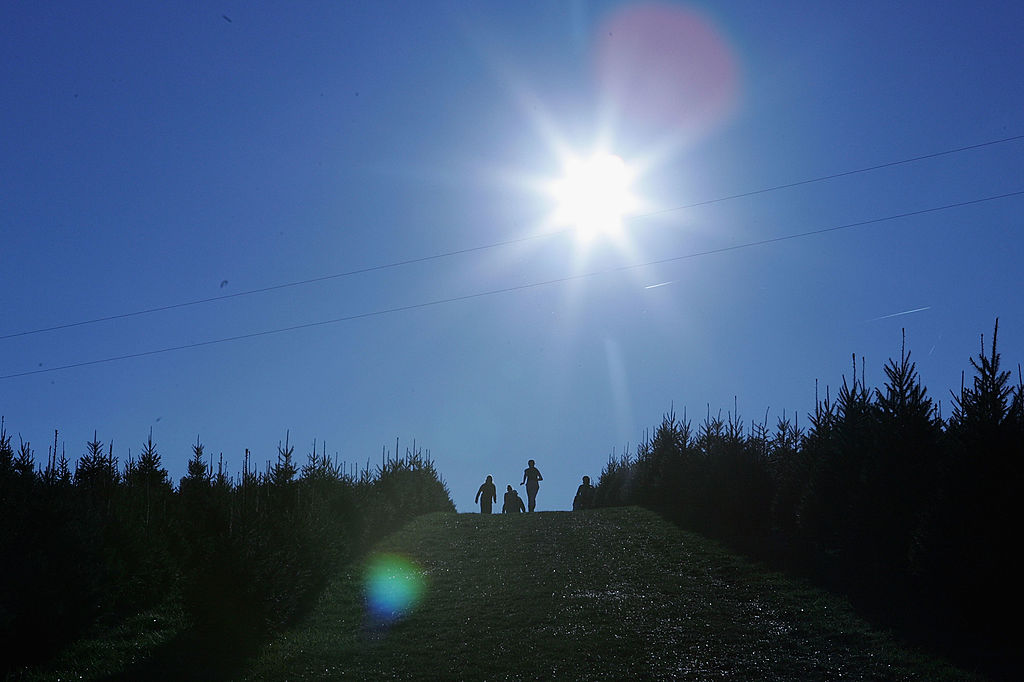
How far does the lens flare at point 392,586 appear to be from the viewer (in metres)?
19.2

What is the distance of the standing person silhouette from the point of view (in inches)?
1556

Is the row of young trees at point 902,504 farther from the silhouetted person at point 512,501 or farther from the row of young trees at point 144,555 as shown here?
the silhouetted person at point 512,501

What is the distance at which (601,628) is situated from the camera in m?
16.2

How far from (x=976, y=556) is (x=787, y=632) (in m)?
3.20

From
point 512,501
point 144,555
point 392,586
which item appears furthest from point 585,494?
point 144,555

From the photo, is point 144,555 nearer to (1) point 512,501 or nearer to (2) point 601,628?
(2) point 601,628

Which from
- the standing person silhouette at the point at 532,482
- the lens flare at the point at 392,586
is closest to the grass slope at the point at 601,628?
the lens flare at the point at 392,586

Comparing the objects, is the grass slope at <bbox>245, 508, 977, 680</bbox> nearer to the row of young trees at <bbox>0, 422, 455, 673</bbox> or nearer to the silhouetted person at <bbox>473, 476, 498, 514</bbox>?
the row of young trees at <bbox>0, 422, 455, 673</bbox>

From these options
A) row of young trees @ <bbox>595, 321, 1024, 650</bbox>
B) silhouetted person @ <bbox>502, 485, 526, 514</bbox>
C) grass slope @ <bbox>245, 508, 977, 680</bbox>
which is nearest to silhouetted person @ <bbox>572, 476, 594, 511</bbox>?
silhouetted person @ <bbox>502, 485, 526, 514</bbox>

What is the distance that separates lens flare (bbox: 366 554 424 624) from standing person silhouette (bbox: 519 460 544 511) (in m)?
14.6

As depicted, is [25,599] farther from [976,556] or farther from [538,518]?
[538,518]

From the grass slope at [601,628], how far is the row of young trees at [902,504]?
1448 millimetres

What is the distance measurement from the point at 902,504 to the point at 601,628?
6489 millimetres

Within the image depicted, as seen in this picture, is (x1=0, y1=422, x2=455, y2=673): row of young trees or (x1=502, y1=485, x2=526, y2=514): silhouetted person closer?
(x1=0, y1=422, x2=455, y2=673): row of young trees
